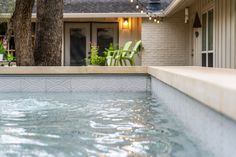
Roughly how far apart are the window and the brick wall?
286 centimetres

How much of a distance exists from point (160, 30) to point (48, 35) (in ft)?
19.6

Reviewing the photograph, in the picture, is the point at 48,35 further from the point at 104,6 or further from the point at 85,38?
the point at 85,38

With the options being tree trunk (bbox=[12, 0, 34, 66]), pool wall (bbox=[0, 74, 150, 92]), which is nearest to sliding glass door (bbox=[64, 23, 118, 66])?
tree trunk (bbox=[12, 0, 34, 66])

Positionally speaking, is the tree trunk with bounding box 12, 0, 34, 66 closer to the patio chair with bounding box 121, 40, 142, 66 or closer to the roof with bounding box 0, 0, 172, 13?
the patio chair with bounding box 121, 40, 142, 66

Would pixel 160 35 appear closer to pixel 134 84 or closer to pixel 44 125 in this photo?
pixel 134 84

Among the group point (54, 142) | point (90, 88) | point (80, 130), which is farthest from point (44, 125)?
point (90, 88)

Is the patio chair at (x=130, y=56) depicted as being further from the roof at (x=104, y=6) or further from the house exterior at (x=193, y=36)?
the roof at (x=104, y=6)

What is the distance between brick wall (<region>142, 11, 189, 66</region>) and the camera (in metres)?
14.6

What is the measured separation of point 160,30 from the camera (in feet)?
48.1

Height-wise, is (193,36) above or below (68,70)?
above

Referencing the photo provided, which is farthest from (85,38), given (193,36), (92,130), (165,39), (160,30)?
(92,130)

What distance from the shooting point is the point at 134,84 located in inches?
302

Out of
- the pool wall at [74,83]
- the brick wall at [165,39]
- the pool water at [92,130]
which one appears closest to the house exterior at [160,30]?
the brick wall at [165,39]

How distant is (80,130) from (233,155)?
200 cm
